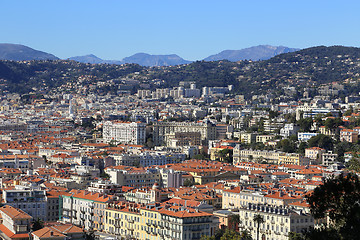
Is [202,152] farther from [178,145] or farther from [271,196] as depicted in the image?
[271,196]

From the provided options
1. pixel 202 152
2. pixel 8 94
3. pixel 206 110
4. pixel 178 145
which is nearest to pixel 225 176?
pixel 202 152

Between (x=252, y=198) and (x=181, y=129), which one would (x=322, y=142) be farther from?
(x=252, y=198)

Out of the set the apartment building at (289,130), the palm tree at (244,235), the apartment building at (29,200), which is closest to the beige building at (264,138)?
the apartment building at (289,130)

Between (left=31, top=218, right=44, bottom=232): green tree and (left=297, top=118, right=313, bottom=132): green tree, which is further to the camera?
(left=297, top=118, right=313, bottom=132): green tree

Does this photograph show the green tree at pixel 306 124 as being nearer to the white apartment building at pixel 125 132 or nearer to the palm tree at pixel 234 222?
the white apartment building at pixel 125 132

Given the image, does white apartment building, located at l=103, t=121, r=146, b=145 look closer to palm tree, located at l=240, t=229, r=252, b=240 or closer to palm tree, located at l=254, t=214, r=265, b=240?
palm tree, located at l=254, t=214, r=265, b=240

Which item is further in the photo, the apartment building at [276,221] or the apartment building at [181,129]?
the apartment building at [181,129]

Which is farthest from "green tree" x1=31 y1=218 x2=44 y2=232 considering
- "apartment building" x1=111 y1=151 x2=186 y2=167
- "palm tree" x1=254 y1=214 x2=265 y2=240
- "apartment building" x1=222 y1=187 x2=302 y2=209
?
"apartment building" x1=111 y1=151 x2=186 y2=167

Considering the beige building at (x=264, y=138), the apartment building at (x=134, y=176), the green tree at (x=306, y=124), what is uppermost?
the green tree at (x=306, y=124)
